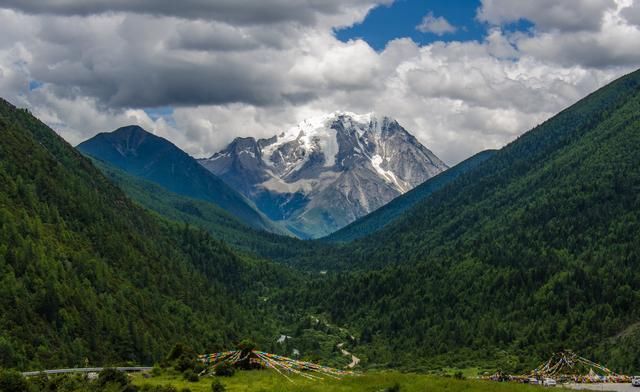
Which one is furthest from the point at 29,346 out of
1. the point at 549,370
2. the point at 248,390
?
the point at 549,370

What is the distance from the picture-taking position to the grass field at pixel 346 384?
379ft

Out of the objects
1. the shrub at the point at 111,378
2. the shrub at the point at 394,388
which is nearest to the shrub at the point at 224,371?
the shrub at the point at 111,378

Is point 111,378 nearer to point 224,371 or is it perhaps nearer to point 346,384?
point 224,371

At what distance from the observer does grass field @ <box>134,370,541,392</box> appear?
11550cm

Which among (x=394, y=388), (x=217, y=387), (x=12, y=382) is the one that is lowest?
(x=394, y=388)

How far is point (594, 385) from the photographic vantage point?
154750 millimetres

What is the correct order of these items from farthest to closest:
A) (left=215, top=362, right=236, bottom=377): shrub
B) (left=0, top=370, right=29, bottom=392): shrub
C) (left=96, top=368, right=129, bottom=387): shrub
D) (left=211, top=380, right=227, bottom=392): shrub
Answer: (left=215, top=362, right=236, bottom=377): shrub → (left=96, top=368, right=129, bottom=387): shrub → (left=211, top=380, right=227, bottom=392): shrub → (left=0, top=370, right=29, bottom=392): shrub

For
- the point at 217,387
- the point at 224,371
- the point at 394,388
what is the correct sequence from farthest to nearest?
1. the point at 224,371
2. the point at 217,387
3. the point at 394,388

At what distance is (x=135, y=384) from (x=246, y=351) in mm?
25089

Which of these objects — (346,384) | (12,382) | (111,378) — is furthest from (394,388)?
(12,382)

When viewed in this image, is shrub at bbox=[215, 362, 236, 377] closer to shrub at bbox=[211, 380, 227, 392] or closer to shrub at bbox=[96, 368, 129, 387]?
shrub at bbox=[211, 380, 227, 392]

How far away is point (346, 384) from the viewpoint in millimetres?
123125

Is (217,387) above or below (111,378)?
below

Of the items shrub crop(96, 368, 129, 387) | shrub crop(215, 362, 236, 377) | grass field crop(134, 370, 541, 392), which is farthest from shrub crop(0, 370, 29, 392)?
shrub crop(215, 362, 236, 377)
